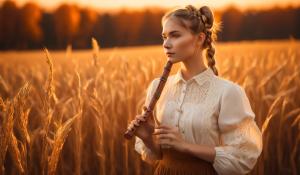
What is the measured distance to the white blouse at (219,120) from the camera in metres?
1.87

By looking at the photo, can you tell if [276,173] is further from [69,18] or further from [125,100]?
[69,18]

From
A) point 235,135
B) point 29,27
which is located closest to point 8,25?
point 29,27

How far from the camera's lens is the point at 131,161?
3.41 metres

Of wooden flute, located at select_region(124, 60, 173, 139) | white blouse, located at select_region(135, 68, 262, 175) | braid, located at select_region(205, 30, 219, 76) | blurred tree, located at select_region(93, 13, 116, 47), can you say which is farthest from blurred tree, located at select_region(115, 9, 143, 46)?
wooden flute, located at select_region(124, 60, 173, 139)

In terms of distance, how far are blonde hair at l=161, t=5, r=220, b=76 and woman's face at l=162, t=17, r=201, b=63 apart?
0.9 inches

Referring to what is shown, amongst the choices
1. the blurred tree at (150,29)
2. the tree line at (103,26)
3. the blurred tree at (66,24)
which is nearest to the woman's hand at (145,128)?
the tree line at (103,26)

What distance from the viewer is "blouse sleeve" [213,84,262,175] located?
1.87 m

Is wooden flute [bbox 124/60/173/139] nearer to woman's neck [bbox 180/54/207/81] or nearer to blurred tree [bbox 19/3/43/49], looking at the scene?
woman's neck [bbox 180/54/207/81]

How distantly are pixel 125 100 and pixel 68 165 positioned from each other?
1.98 feet

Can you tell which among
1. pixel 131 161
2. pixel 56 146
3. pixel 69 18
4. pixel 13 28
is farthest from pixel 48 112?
pixel 69 18

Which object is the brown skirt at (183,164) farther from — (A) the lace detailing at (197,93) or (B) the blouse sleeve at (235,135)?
(A) the lace detailing at (197,93)

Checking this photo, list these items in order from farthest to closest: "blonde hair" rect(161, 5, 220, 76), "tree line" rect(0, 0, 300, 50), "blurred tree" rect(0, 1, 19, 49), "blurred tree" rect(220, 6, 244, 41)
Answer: "blurred tree" rect(220, 6, 244, 41)
"tree line" rect(0, 0, 300, 50)
"blurred tree" rect(0, 1, 19, 49)
"blonde hair" rect(161, 5, 220, 76)

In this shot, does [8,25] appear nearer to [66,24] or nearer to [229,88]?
[66,24]

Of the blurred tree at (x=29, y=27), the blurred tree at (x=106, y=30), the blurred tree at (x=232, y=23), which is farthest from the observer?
the blurred tree at (x=106, y=30)
